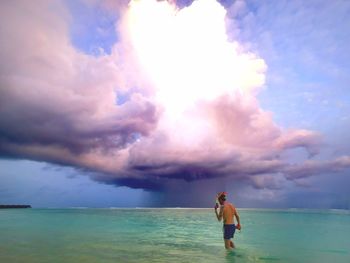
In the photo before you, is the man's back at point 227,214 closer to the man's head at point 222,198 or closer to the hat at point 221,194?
the man's head at point 222,198

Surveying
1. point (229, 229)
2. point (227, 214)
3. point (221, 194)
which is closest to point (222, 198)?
point (221, 194)

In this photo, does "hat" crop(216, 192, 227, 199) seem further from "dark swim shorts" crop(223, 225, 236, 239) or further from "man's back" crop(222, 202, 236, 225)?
"dark swim shorts" crop(223, 225, 236, 239)

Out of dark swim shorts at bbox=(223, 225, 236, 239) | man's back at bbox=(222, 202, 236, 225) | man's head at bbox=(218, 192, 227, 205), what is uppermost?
man's head at bbox=(218, 192, 227, 205)

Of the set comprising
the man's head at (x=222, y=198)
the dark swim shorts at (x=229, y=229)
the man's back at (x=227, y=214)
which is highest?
the man's head at (x=222, y=198)

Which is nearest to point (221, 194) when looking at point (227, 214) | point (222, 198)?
point (222, 198)

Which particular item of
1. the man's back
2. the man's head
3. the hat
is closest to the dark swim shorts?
the man's back

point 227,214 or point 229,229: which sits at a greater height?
point 227,214

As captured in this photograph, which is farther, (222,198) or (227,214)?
(227,214)

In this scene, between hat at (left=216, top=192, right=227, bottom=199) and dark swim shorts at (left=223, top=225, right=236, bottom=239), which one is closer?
hat at (left=216, top=192, right=227, bottom=199)

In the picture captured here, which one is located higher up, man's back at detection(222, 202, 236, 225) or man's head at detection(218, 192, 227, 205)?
man's head at detection(218, 192, 227, 205)

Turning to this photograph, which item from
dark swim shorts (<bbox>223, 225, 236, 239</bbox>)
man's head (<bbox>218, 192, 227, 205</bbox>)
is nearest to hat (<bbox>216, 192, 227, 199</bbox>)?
man's head (<bbox>218, 192, 227, 205</bbox>)

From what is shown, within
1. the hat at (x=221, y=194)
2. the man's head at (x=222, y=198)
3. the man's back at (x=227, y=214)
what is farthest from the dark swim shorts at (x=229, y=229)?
the hat at (x=221, y=194)

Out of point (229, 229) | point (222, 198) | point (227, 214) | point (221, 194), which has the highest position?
point (221, 194)

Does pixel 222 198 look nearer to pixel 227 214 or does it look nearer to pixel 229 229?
pixel 227 214
